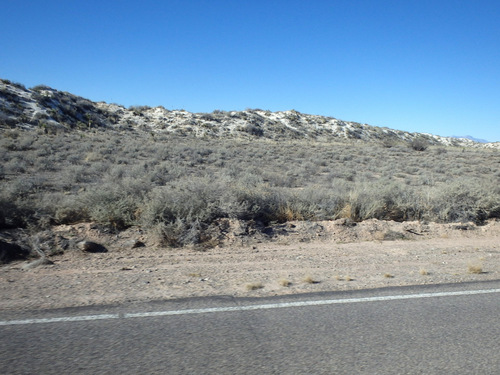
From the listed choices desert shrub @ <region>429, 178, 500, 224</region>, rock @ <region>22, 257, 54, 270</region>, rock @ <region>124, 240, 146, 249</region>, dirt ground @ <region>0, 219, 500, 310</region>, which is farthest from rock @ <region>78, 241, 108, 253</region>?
desert shrub @ <region>429, 178, 500, 224</region>

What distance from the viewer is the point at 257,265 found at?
280 inches

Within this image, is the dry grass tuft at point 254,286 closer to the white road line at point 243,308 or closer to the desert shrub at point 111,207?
the white road line at point 243,308

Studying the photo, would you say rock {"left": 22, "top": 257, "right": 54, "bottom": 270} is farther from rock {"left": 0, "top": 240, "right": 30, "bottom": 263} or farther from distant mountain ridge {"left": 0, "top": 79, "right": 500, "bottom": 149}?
distant mountain ridge {"left": 0, "top": 79, "right": 500, "bottom": 149}

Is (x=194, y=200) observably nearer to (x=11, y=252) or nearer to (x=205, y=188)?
(x=205, y=188)

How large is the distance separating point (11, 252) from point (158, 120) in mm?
51899

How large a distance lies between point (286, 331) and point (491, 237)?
351 inches

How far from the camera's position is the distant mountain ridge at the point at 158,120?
125 ft

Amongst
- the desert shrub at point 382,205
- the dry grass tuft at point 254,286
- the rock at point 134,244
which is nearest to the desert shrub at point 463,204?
the desert shrub at point 382,205

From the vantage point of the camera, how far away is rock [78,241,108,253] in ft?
25.3

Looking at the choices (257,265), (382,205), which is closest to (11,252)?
(257,265)

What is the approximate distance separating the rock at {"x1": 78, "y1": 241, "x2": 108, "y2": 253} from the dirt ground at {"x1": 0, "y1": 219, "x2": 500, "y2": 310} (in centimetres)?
13

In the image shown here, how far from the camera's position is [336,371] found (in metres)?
3.40

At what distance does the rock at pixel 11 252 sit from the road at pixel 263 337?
9.71ft

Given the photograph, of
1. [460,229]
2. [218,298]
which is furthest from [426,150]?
[218,298]
